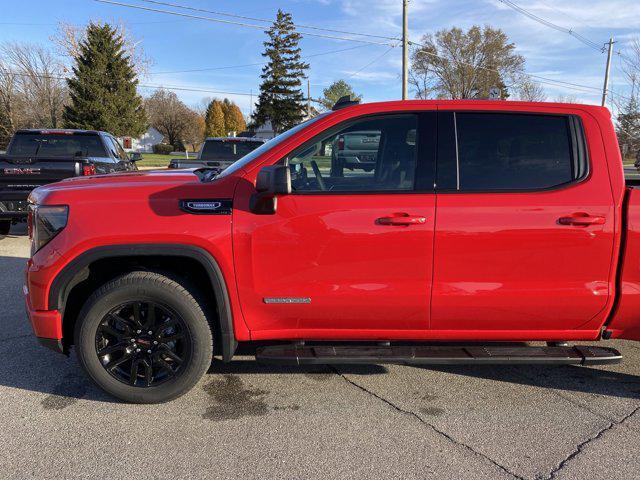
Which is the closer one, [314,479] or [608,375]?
[314,479]

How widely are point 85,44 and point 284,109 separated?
25.4 metres

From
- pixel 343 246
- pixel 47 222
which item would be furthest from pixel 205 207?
pixel 47 222

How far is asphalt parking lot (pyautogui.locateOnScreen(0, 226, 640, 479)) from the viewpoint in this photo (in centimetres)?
251

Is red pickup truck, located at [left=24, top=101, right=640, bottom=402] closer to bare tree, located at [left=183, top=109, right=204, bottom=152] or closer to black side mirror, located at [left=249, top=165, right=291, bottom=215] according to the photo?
black side mirror, located at [left=249, top=165, right=291, bottom=215]

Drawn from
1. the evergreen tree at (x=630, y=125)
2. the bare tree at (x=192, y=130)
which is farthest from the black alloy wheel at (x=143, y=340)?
the bare tree at (x=192, y=130)

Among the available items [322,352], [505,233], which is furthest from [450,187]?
[322,352]

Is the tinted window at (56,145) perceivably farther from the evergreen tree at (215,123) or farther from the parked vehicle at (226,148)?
the evergreen tree at (215,123)

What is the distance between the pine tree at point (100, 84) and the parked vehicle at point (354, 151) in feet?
136

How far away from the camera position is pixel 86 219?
9.41 ft

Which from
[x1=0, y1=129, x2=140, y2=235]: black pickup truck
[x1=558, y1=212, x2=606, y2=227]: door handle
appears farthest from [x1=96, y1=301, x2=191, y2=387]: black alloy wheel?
[x1=0, y1=129, x2=140, y2=235]: black pickup truck

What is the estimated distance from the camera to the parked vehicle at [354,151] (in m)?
3.17

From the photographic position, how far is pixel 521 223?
2871 millimetres

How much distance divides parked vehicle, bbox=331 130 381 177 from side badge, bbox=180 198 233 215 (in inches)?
30.5

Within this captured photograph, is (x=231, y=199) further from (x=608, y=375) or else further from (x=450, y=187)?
(x=608, y=375)
